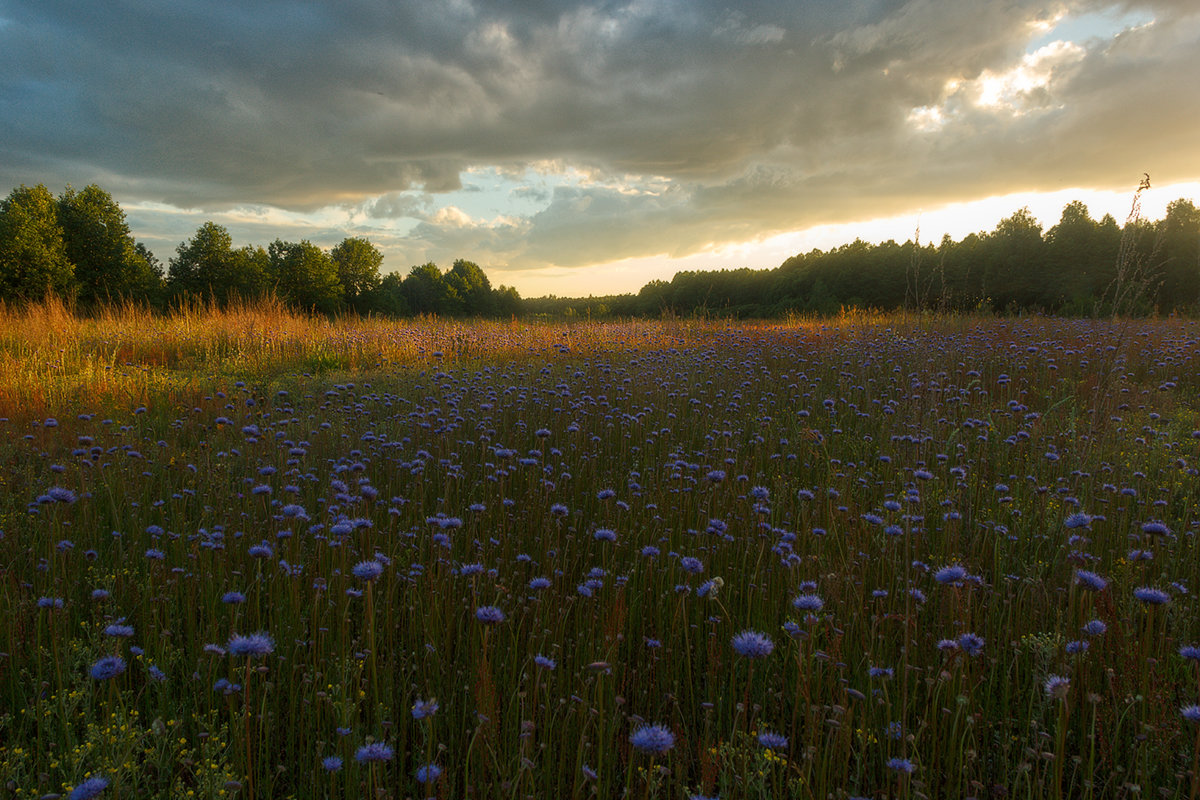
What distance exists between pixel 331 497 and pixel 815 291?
2041 inches

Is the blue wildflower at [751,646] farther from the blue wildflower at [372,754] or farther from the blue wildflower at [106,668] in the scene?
the blue wildflower at [106,668]

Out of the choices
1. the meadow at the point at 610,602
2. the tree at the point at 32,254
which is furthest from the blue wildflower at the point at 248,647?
the tree at the point at 32,254

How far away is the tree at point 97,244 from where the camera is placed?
137ft

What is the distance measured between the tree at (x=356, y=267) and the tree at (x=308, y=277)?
8.41 ft

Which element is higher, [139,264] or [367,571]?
[139,264]

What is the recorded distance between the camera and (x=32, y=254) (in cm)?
3494

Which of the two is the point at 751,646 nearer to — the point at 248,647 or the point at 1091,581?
the point at 1091,581

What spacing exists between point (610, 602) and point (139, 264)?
5517 centimetres

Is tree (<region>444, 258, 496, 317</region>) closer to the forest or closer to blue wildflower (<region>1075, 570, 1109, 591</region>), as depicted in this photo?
the forest

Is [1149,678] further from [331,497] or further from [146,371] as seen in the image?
[146,371]

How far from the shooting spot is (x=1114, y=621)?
206 centimetres

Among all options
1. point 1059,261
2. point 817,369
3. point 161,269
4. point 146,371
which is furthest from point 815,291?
point 161,269

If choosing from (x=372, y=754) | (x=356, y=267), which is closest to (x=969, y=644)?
(x=372, y=754)

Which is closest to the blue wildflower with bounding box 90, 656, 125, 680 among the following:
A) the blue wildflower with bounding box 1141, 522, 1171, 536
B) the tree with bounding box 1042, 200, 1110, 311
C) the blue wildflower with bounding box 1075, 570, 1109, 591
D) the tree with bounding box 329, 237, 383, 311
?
the blue wildflower with bounding box 1075, 570, 1109, 591
